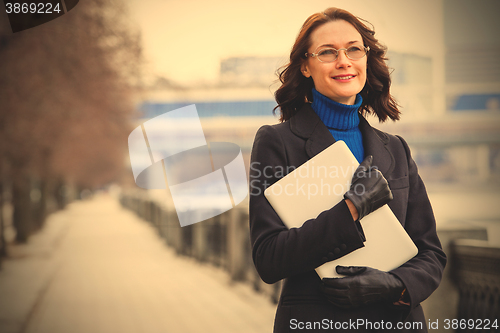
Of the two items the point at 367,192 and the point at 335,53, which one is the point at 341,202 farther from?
the point at 335,53

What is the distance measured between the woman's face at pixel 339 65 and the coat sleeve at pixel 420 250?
1.35 ft

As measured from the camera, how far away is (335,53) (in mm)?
1659

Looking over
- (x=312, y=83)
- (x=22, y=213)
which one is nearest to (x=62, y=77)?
(x=22, y=213)

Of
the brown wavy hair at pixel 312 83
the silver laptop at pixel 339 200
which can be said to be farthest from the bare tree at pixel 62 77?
the silver laptop at pixel 339 200

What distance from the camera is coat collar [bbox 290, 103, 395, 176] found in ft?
5.54

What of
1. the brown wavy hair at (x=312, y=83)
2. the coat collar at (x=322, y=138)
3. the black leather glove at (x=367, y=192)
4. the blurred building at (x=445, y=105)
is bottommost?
the blurred building at (x=445, y=105)

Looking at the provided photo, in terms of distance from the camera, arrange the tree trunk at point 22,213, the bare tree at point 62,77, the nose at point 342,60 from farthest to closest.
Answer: the tree trunk at point 22,213
the bare tree at point 62,77
the nose at point 342,60

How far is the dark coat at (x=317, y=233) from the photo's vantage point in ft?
4.85

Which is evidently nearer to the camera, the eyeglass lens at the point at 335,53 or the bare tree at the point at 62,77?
the eyeglass lens at the point at 335,53

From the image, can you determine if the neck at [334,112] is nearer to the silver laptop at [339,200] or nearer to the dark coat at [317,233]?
the dark coat at [317,233]

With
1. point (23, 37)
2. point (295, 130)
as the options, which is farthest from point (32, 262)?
point (295, 130)

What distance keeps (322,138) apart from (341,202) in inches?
12.0

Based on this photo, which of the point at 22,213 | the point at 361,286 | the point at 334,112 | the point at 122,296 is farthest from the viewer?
the point at 22,213

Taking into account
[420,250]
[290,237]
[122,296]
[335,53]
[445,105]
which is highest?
[335,53]
